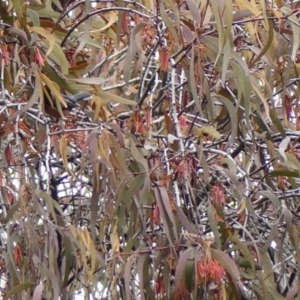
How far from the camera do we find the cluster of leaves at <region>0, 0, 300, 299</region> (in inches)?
39.0

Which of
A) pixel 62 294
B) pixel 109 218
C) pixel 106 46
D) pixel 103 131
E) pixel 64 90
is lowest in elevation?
pixel 62 294

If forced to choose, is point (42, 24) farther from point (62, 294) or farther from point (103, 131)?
point (62, 294)

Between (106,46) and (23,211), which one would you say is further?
(106,46)

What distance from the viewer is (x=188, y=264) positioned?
3.14ft

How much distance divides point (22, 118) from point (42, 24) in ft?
0.62

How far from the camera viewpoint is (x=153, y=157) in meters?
1.11

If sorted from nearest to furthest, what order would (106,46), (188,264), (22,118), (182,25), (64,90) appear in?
(188,264) < (182,25) < (64,90) < (22,118) < (106,46)

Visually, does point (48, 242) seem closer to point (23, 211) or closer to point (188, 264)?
point (23, 211)

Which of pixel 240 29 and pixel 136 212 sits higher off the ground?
→ pixel 240 29

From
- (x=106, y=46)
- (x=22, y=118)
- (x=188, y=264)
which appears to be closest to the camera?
(x=188, y=264)

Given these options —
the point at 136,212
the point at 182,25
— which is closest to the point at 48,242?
the point at 136,212

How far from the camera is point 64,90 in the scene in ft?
3.84

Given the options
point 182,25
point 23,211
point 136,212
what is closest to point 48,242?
point 23,211

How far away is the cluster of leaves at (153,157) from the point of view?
990 mm
